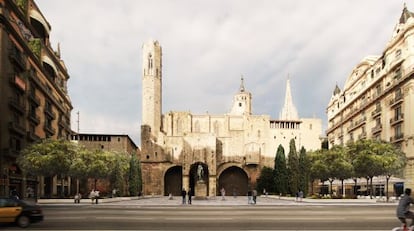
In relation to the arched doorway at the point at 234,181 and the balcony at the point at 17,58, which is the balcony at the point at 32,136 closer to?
the balcony at the point at 17,58

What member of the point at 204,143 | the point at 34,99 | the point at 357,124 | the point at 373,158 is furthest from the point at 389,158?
the point at 204,143

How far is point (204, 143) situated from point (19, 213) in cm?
8040

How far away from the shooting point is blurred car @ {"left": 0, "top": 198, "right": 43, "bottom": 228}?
1880 centimetres

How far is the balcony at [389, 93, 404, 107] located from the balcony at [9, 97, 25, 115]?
45475 mm

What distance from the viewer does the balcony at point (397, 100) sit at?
186ft

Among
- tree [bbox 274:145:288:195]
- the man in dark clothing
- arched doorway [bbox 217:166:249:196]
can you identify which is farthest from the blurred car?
arched doorway [bbox 217:166:249:196]

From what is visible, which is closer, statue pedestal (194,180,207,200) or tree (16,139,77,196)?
tree (16,139,77,196)

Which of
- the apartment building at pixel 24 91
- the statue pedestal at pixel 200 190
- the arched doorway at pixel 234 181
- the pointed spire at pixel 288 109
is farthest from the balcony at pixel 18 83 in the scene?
the pointed spire at pixel 288 109

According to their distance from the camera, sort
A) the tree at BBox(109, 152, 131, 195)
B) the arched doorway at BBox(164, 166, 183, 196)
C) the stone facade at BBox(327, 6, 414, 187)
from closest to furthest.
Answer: the stone facade at BBox(327, 6, 414, 187)
the tree at BBox(109, 152, 131, 195)
the arched doorway at BBox(164, 166, 183, 196)

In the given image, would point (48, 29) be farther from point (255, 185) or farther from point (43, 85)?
point (255, 185)

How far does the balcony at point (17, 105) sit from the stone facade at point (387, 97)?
44442mm

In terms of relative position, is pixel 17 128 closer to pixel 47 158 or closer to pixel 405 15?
pixel 47 158

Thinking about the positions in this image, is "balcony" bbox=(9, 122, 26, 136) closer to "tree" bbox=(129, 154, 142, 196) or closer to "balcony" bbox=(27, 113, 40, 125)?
"balcony" bbox=(27, 113, 40, 125)

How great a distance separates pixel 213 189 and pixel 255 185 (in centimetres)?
937
